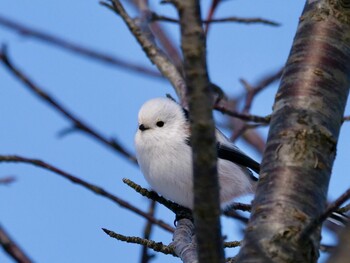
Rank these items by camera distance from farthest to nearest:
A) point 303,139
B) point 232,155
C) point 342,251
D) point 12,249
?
point 232,155, point 303,139, point 12,249, point 342,251

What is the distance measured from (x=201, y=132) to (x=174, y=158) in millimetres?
2166

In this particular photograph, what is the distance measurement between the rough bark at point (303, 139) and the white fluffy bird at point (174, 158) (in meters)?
1.22

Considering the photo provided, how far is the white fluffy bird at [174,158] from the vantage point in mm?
3078

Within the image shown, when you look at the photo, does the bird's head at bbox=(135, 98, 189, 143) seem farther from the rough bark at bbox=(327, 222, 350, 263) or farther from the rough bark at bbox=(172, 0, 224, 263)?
the rough bark at bbox=(327, 222, 350, 263)

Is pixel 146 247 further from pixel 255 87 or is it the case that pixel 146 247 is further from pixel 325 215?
pixel 255 87

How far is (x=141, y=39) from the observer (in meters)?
2.96

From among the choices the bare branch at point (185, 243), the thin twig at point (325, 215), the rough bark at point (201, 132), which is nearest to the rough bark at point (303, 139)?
the thin twig at point (325, 215)

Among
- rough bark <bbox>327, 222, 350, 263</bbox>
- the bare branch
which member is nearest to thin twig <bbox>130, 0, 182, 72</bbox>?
the bare branch

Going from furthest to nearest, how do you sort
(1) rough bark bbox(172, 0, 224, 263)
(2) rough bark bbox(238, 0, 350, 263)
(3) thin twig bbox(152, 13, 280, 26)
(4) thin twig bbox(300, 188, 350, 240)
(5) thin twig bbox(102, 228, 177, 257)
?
(3) thin twig bbox(152, 13, 280, 26) → (5) thin twig bbox(102, 228, 177, 257) → (2) rough bark bbox(238, 0, 350, 263) → (4) thin twig bbox(300, 188, 350, 240) → (1) rough bark bbox(172, 0, 224, 263)

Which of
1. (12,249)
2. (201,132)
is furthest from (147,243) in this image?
(201,132)

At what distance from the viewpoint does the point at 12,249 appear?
1451 millimetres

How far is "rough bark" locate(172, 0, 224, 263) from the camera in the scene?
100 centimetres

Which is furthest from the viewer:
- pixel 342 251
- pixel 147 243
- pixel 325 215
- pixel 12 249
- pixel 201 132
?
pixel 147 243

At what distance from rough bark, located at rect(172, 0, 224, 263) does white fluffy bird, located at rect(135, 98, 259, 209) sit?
1852mm
